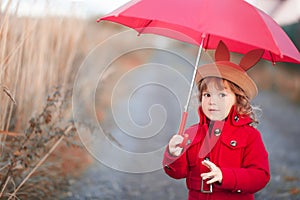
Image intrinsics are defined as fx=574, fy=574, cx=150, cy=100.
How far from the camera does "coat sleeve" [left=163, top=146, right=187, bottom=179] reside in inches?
116

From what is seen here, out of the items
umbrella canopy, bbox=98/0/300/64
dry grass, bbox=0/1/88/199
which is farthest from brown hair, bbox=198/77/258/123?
dry grass, bbox=0/1/88/199

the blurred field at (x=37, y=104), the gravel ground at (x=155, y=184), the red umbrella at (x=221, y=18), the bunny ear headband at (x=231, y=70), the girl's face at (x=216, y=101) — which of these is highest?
the red umbrella at (x=221, y=18)

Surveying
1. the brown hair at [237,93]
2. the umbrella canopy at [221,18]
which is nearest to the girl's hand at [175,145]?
the brown hair at [237,93]

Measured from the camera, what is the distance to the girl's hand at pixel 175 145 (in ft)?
9.41

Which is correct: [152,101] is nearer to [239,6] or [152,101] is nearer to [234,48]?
[234,48]

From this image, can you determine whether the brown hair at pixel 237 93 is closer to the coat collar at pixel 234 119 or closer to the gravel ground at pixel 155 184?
the coat collar at pixel 234 119

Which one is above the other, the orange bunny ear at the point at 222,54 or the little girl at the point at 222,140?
the orange bunny ear at the point at 222,54

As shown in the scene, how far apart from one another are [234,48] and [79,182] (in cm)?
205

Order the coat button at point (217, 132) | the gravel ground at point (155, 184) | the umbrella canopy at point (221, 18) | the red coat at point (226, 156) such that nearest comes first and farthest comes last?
the umbrella canopy at point (221, 18) < the red coat at point (226, 156) < the coat button at point (217, 132) < the gravel ground at point (155, 184)

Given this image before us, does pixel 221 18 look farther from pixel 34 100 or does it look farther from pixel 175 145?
pixel 34 100

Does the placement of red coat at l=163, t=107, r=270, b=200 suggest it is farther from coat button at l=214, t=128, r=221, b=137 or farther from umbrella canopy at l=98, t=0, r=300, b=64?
umbrella canopy at l=98, t=0, r=300, b=64

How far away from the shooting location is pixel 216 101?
306 centimetres

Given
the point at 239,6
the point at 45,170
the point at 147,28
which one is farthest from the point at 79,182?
the point at 239,6

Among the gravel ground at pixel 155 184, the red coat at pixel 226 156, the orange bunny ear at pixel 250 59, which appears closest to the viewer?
the red coat at pixel 226 156
